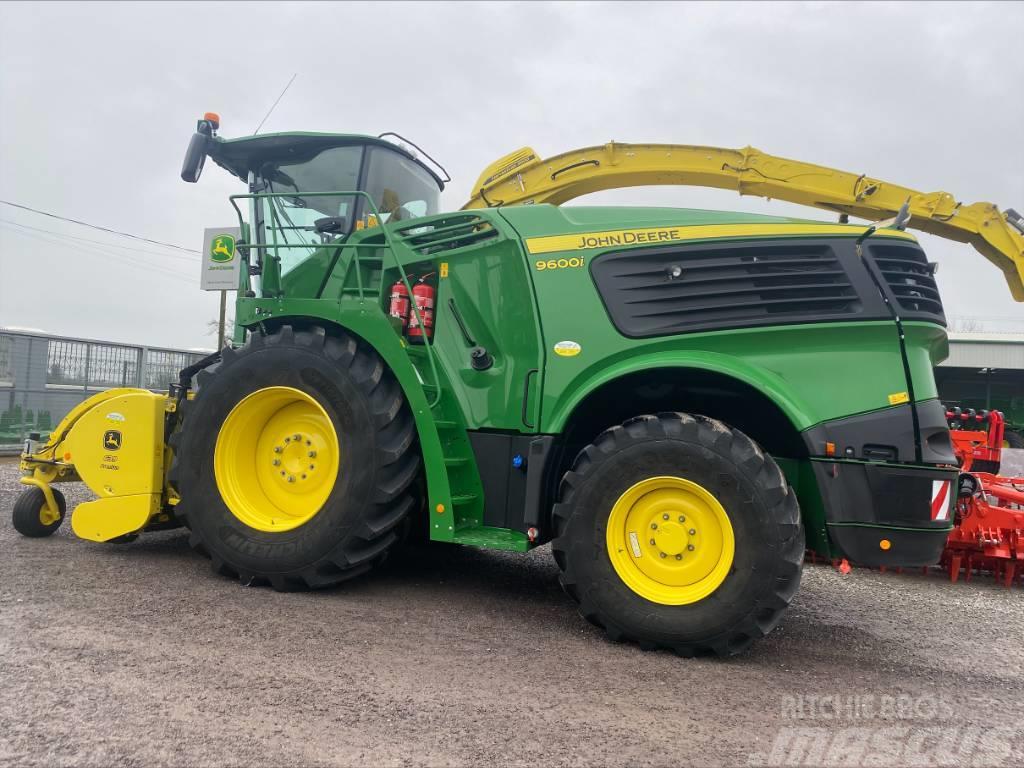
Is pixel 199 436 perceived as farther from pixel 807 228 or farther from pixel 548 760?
pixel 807 228

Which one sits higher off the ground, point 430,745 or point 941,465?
point 941,465

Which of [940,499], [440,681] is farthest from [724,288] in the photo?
[440,681]

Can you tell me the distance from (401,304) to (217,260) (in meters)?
7.87

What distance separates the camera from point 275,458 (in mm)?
4254

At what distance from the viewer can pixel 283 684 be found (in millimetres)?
2717

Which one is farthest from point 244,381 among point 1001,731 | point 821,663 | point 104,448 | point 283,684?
point 1001,731

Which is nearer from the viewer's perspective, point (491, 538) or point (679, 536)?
point (679, 536)

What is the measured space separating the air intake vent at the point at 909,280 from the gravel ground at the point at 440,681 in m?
1.77

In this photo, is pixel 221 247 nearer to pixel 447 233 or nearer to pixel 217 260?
pixel 217 260

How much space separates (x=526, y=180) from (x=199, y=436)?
3286 millimetres

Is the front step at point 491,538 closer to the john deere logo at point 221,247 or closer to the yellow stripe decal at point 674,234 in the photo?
the yellow stripe decal at point 674,234

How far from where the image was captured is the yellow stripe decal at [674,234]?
354 centimetres

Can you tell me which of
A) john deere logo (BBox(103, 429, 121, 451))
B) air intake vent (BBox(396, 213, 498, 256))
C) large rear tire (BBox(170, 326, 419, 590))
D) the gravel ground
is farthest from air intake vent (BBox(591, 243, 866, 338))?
john deere logo (BBox(103, 429, 121, 451))

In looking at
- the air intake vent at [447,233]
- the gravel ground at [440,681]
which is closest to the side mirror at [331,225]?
the air intake vent at [447,233]
